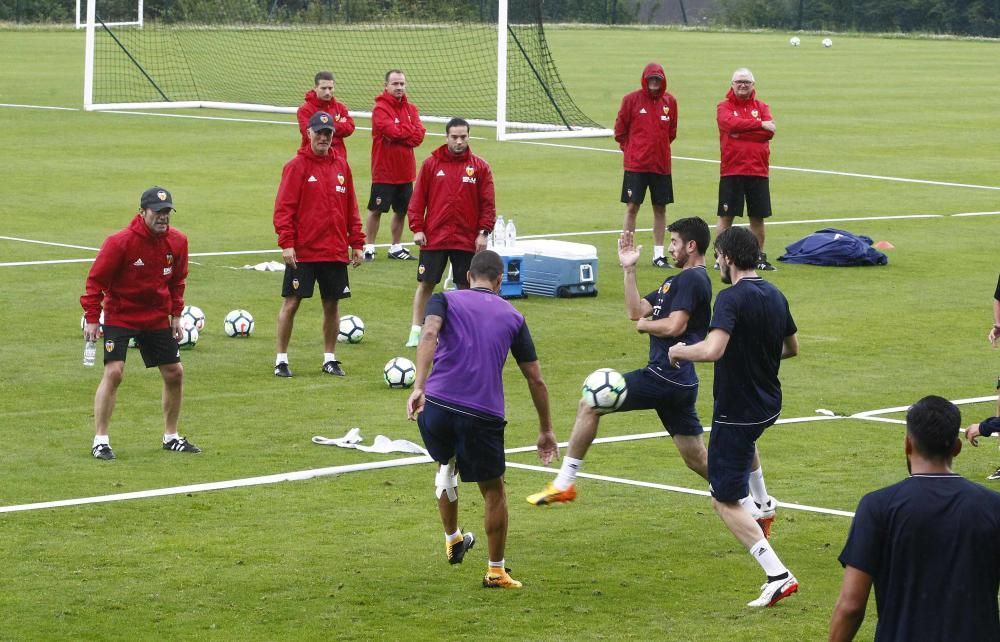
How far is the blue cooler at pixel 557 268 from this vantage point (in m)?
21.3

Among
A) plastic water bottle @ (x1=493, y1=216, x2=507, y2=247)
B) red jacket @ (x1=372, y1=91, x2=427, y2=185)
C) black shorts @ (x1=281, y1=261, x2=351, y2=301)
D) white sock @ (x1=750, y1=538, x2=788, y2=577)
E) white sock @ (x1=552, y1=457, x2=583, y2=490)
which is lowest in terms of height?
white sock @ (x1=750, y1=538, x2=788, y2=577)

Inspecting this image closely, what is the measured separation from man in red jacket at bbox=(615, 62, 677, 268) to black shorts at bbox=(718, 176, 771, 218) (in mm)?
760

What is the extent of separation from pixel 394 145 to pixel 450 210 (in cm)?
548

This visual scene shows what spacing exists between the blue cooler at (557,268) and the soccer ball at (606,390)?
9389 millimetres

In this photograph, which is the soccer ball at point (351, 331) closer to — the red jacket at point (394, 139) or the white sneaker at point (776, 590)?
the red jacket at point (394, 139)

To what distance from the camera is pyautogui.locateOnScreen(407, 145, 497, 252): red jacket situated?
59.4 feet

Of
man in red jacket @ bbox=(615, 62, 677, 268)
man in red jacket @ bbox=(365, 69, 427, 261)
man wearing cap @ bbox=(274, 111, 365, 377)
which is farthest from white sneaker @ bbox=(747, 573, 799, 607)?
man in red jacket @ bbox=(365, 69, 427, 261)

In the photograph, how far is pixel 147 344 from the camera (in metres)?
13.9

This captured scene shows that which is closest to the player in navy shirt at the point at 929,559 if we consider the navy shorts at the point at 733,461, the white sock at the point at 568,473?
the navy shorts at the point at 733,461

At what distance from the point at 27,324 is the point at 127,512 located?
7.63 metres

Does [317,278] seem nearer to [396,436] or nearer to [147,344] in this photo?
[396,436]

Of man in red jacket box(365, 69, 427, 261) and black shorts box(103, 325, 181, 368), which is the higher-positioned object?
man in red jacket box(365, 69, 427, 261)

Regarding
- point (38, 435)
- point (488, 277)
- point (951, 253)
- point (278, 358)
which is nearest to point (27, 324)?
point (278, 358)

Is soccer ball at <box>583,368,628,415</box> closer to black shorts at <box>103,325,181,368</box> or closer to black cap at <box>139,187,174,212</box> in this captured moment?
black shorts at <box>103,325,181,368</box>
